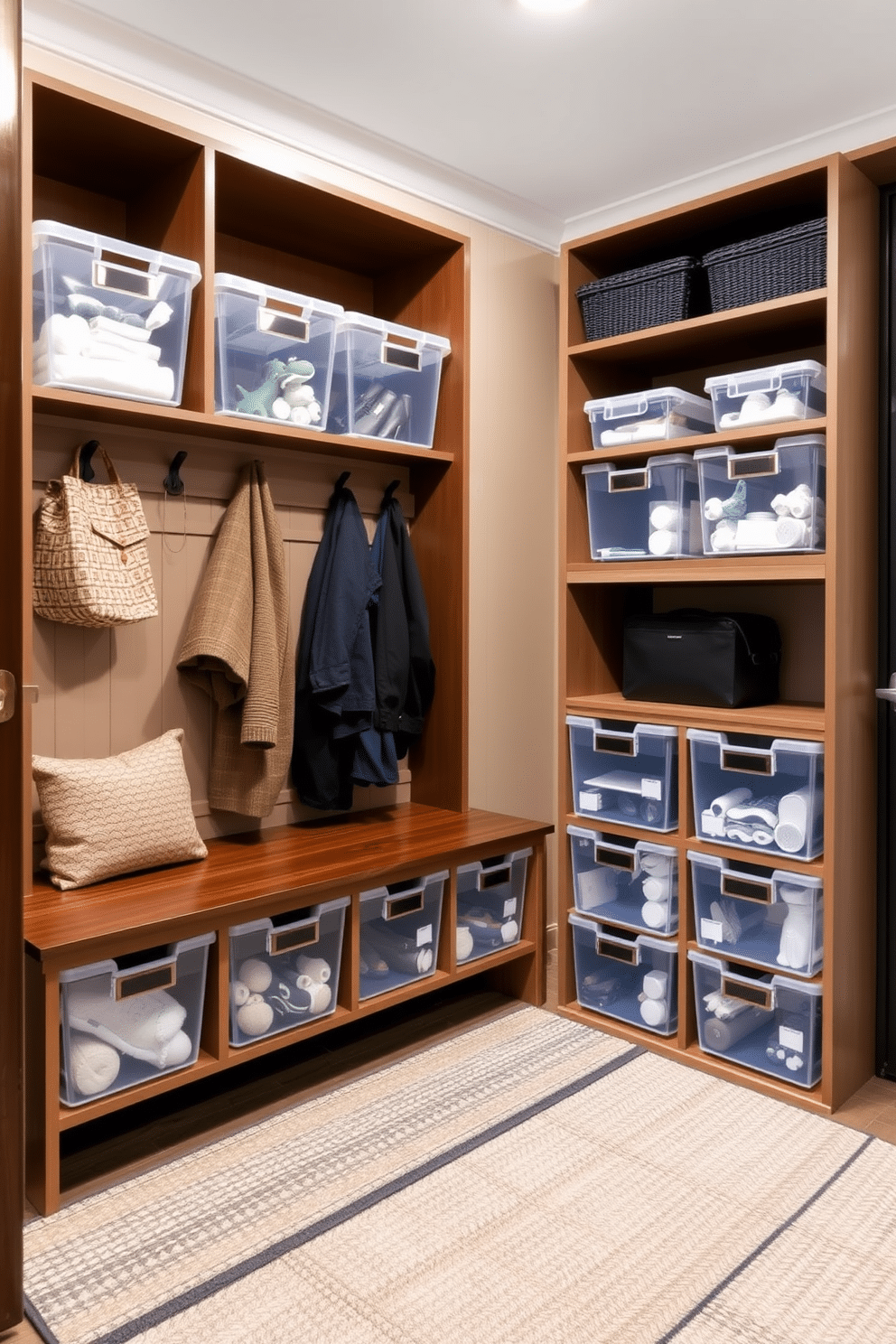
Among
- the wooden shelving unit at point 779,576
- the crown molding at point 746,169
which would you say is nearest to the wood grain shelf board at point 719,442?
the wooden shelving unit at point 779,576

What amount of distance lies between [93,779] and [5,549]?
0.74 metres

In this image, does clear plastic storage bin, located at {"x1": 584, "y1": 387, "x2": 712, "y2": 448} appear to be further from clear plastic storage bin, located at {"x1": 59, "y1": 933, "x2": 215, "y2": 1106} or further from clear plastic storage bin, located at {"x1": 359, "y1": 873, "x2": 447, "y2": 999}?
clear plastic storage bin, located at {"x1": 59, "y1": 933, "x2": 215, "y2": 1106}

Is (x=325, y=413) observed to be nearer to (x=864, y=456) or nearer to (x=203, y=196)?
(x=203, y=196)

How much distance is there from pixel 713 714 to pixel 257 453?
4.63ft

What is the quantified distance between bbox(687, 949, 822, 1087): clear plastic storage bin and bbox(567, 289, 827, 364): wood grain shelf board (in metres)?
1.65

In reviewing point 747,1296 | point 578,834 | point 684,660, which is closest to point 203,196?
point 684,660

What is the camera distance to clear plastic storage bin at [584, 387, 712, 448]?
267 cm

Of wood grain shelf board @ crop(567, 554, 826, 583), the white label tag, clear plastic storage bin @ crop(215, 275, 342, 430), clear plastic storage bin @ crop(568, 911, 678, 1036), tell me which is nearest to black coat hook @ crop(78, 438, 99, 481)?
clear plastic storage bin @ crop(215, 275, 342, 430)

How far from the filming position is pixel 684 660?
2.65 metres

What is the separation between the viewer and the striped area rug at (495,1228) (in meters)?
1.65

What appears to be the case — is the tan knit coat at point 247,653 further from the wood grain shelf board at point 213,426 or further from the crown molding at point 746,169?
the crown molding at point 746,169

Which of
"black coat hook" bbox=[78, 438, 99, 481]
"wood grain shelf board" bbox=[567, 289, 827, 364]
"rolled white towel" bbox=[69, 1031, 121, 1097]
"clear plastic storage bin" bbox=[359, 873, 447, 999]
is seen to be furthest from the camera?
"clear plastic storage bin" bbox=[359, 873, 447, 999]

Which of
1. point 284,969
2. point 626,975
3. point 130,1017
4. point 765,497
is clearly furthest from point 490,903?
point 765,497

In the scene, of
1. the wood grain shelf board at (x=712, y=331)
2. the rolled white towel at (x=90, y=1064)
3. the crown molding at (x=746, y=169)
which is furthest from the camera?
the crown molding at (x=746, y=169)
